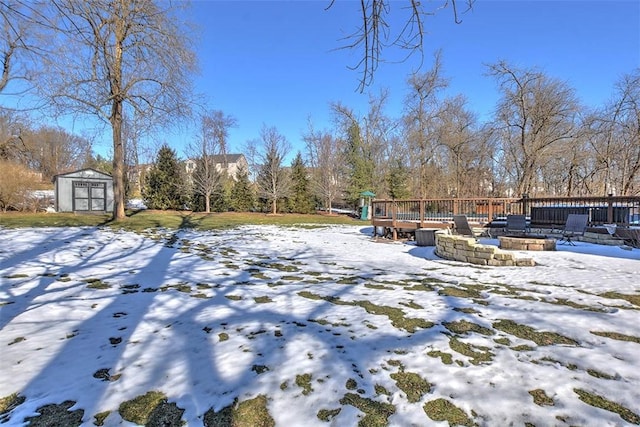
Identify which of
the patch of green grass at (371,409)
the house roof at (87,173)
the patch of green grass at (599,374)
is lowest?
the patch of green grass at (371,409)

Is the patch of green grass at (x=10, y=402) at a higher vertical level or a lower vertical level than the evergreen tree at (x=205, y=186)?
lower

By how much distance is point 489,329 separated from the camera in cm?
340

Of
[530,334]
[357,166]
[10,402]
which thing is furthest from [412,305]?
[357,166]

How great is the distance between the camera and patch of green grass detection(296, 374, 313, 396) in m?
2.35

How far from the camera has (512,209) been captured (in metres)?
12.4

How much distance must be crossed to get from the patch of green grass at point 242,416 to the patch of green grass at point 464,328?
2057 millimetres

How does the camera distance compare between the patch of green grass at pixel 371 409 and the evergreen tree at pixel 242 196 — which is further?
the evergreen tree at pixel 242 196

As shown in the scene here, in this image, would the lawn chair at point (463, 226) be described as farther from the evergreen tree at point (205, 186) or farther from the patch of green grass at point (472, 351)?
the evergreen tree at point (205, 186)

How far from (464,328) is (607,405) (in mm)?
1348

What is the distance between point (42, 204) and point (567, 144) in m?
31.0

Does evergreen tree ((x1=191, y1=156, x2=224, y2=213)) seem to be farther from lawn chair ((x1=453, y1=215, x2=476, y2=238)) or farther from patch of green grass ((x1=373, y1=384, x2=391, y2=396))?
patch of green grass ((x1=373, y1=384, x2=391, y2=396))

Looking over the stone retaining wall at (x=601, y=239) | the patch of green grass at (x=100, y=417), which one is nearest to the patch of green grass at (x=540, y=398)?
the patch of green grass at (x=100, y=417)

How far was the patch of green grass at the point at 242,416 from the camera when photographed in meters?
2.04

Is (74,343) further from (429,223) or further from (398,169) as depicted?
(398,169)
